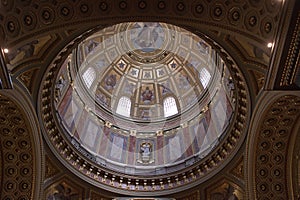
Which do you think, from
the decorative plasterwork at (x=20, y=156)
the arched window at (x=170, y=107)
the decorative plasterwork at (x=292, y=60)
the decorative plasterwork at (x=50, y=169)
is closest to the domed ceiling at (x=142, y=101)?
the arched window at (x=170, y=107)

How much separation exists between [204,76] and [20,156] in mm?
12693

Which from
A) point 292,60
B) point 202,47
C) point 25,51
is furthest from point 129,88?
point 292,60

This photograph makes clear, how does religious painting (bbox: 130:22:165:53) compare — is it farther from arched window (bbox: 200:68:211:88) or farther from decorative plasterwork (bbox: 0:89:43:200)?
decorative plasterwork (bbox: 0:89:43:200)

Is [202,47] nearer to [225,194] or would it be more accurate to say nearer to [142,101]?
[142,101]

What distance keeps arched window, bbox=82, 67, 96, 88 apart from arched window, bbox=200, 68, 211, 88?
736 cm

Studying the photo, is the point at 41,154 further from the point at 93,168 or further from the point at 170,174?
the point at 170,174

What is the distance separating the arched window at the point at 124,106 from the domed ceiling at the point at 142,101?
8cm

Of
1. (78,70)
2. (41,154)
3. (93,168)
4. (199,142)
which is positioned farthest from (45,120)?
(199,142)

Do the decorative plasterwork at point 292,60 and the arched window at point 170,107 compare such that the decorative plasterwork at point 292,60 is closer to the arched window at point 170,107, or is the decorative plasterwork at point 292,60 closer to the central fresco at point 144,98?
the central fresco at point 144,98

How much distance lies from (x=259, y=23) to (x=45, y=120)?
10755 mm

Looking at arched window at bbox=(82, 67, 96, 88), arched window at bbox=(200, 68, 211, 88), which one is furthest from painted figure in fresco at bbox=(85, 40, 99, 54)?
arched window at bbox=(200, 68, 211, 88)

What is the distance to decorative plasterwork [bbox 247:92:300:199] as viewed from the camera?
15.5 m

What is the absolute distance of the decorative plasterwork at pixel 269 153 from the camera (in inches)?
611

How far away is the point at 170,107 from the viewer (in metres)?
26.2
